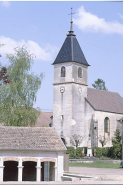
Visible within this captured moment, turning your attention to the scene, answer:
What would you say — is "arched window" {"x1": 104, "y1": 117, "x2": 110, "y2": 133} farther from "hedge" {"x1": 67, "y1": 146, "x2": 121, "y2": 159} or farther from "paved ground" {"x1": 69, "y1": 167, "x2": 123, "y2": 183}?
"paved ground" {"x1": 69, "y1": 167, "x2": 123, "y2": 183}

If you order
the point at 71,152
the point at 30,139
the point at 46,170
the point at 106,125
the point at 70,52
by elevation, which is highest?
the point at 70,52

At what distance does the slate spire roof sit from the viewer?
178 ft

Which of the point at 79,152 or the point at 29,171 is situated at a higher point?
the point at 79,152

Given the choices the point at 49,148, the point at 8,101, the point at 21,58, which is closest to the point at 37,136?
the point at 49,148

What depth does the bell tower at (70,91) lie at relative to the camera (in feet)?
177

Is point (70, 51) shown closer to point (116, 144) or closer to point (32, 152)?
point (116, 144)

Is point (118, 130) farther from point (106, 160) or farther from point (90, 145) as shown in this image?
point (106, 160)

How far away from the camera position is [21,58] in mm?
45688

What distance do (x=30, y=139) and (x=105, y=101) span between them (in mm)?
26685

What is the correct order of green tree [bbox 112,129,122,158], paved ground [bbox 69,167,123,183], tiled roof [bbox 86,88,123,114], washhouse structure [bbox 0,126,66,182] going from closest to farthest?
paved ground [bbox 69,167,123,183] → washhouse structure [bbox 0,126,66,182] → green tree [bbox 112,129,122,158] → tiled roof [bbox 86,88,123,114]

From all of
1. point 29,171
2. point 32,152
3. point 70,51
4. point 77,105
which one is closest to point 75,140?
point 77,105

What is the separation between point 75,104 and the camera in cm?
5428

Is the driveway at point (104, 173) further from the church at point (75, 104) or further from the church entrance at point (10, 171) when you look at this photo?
the church at point (75, 104)

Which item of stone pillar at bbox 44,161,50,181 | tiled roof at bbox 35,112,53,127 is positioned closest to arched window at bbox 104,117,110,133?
tiled roof at bbox 35,112,53,127
